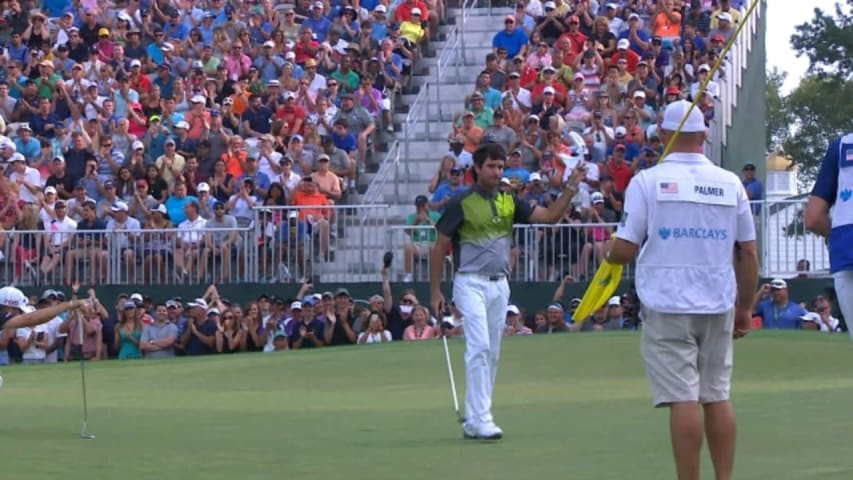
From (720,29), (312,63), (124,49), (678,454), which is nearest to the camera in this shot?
(678,454)

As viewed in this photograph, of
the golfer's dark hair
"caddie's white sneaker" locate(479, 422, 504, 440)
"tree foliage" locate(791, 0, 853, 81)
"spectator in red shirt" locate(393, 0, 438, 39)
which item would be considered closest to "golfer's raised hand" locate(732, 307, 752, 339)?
"caddie's white sneaker" locate(479, 422, 504, 440)

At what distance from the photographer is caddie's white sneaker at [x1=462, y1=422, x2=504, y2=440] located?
13055 mm

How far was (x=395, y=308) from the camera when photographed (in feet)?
86.5

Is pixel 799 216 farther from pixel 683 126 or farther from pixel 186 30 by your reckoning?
pixel 683 126

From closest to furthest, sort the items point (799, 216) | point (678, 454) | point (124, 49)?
point (678, 454) → point (799, 216) → point (124, 49)

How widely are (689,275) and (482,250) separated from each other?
4490 mm

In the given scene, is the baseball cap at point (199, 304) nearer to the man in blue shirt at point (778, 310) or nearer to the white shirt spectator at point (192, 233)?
the white shirt spectator at point (192, 233)

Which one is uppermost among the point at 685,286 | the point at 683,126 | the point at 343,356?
the point at 683,126

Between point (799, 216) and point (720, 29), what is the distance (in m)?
4.89

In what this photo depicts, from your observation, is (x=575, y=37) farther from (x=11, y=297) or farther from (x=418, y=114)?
(x=11, y=297)

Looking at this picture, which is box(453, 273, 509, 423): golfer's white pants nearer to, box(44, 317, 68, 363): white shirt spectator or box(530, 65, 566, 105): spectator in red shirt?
box(44, 317, 68, 363): white shirt spectator

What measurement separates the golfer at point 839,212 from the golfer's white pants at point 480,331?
151 inches

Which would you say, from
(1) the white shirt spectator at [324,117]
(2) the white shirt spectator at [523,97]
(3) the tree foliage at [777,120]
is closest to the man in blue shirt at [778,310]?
(2) the white shirt spectator at [523,97]

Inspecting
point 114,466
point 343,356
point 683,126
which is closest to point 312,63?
point 343,356
